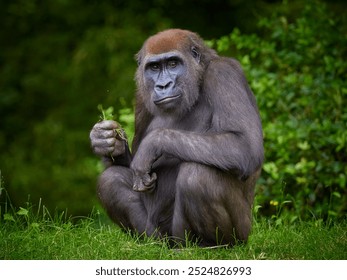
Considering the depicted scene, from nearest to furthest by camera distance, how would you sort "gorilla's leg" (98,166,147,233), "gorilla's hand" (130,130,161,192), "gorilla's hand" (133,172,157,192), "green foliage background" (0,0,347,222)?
"gorilla's hand" (130,130,161,192), "gorilla's hand" (133,172,157,192), "gorilla's leg" (98,166,147,233), "green foliage background" (0,0,347,222)

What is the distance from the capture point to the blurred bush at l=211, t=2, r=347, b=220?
7.44 metres

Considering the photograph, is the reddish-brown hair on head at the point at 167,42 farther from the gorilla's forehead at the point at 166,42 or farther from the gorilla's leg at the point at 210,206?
the gorilla's leg at the point at 210,206

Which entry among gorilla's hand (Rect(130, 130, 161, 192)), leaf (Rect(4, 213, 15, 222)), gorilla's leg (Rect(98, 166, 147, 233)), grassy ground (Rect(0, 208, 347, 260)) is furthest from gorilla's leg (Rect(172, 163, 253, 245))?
leaf (Rect(4, 213, 15, 222))

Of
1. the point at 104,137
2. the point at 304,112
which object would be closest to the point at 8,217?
the point at 104,137

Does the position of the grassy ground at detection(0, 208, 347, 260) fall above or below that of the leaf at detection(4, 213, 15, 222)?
below

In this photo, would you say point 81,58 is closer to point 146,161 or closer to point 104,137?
point 104,137

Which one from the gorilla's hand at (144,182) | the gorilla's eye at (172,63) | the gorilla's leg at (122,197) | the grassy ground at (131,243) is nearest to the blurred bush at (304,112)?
the grassy ground at (131,243)

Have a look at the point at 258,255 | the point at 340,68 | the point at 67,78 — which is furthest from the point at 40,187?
the point at 258,255

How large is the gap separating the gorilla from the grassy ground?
180mm

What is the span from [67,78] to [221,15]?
2.27 meters

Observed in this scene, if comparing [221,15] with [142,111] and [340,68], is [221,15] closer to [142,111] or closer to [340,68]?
[340,68]

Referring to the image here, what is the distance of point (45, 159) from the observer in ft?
35.8

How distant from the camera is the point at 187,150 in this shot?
520 centimetres

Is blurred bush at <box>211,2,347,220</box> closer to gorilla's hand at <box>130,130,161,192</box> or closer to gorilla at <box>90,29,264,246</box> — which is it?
gorilla at <box>90,29,264,246</box>
